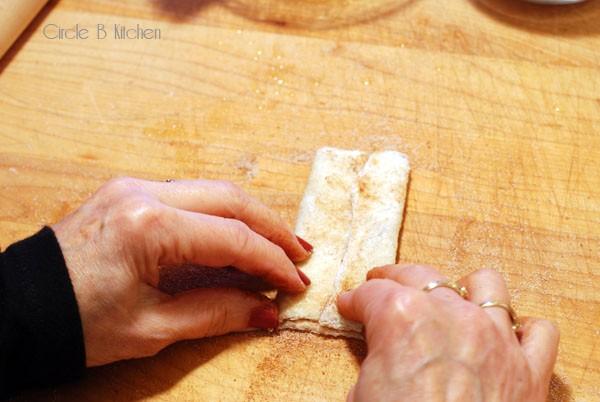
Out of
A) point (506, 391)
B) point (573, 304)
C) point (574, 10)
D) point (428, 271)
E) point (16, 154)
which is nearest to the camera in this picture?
point (506, 391)

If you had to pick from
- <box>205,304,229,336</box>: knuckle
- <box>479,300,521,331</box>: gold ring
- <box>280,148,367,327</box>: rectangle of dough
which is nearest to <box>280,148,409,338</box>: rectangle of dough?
<box>280,148,367,327</box>: rectangle of dough

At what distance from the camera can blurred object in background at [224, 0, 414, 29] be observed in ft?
6.63

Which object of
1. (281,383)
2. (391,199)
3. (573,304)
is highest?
(391,199)

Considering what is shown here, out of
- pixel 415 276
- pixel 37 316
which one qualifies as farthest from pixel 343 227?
pixel 37 316

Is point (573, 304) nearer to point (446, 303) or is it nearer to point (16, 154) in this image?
point (446, 303)

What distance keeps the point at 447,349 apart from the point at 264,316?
0.46 m

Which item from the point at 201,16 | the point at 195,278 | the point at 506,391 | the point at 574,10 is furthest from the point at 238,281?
the point at 574,10

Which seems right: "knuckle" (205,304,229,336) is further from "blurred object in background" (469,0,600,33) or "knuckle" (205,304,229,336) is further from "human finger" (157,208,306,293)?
"blurred object in background" (469,0,600,33)

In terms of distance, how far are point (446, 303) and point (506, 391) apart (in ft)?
0.62

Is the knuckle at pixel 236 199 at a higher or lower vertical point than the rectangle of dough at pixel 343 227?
higher

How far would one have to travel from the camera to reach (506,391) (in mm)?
1103

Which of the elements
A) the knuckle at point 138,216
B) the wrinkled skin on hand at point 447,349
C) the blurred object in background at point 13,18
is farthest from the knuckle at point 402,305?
the blurred object in background at point 13,18

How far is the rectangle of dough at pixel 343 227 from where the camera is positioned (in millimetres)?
Result: 1409

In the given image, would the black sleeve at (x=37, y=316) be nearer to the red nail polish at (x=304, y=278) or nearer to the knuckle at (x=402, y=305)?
the red nail polish at (x=304, y=278)
